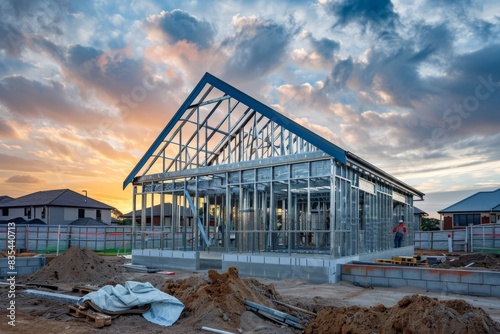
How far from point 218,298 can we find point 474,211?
4087cm

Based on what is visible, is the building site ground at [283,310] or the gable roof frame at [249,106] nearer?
the building site ground at [283,310]

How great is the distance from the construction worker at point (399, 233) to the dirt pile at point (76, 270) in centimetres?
1318

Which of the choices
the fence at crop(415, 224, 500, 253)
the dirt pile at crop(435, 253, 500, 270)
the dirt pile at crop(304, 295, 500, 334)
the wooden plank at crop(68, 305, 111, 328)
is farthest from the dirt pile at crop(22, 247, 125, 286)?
the fence at crop(415, 224, 500, 253)

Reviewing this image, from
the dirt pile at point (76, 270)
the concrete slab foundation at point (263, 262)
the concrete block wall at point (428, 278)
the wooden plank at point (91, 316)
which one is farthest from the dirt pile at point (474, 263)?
the wooden plank at point (91, 316)

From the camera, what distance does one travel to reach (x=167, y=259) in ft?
60.7

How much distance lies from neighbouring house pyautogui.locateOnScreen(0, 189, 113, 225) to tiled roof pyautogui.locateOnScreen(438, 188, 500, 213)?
123 feet

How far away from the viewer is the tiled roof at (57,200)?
139 ft

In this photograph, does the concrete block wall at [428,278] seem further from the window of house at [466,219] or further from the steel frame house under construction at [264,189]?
the window of house at [466,219]

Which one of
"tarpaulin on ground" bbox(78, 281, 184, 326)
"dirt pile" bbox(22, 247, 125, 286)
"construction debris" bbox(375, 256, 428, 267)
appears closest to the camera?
"tarpaulin on ground" bbox(78, 281, 184, 326)

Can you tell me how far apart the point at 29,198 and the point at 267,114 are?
38.5 metres

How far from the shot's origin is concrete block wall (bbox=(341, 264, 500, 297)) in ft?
37.8

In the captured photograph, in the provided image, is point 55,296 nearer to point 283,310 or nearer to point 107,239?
point 283,310

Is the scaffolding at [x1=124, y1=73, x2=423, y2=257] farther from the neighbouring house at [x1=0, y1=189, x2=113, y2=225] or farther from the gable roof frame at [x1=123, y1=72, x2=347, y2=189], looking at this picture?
the neighbouring house at [x1=0, y1=189, x2=113, y2=225]

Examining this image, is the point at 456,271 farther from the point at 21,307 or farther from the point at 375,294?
the point at 21,307
